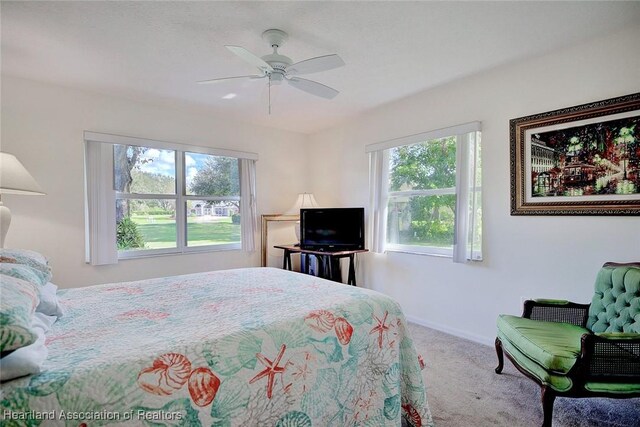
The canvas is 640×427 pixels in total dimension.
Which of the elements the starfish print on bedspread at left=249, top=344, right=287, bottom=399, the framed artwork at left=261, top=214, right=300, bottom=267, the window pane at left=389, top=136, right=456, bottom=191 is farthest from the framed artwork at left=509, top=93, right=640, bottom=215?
the framed artwork at left=261, top=214, right=300, bottom=267

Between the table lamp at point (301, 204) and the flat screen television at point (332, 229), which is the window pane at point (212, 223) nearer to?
the table lamp at point (301, 204)

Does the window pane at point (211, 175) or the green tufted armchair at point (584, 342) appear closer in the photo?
the green tufted armchair at point (584, 342)

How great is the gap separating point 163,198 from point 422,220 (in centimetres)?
301

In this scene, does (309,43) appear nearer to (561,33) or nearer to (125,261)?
(561,33)

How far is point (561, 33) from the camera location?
2.30 m

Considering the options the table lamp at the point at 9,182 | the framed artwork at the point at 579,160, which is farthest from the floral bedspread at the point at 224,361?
the framed artwork at the point at 579,160

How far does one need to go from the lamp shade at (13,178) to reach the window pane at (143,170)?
1.25 m

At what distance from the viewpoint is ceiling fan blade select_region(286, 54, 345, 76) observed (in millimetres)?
2033

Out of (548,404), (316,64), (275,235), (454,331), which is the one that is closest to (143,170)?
(275,235)

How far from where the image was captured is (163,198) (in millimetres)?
3857

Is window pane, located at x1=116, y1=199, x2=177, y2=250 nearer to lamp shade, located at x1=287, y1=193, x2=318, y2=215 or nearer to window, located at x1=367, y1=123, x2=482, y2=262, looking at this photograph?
lamp shade, located at x1=287, y1=193, x2=318, y2=215

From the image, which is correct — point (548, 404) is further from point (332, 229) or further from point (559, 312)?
point (332, 229)

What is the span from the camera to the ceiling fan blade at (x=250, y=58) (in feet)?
6.19

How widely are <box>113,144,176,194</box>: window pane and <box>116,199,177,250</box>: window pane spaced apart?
144 mm
